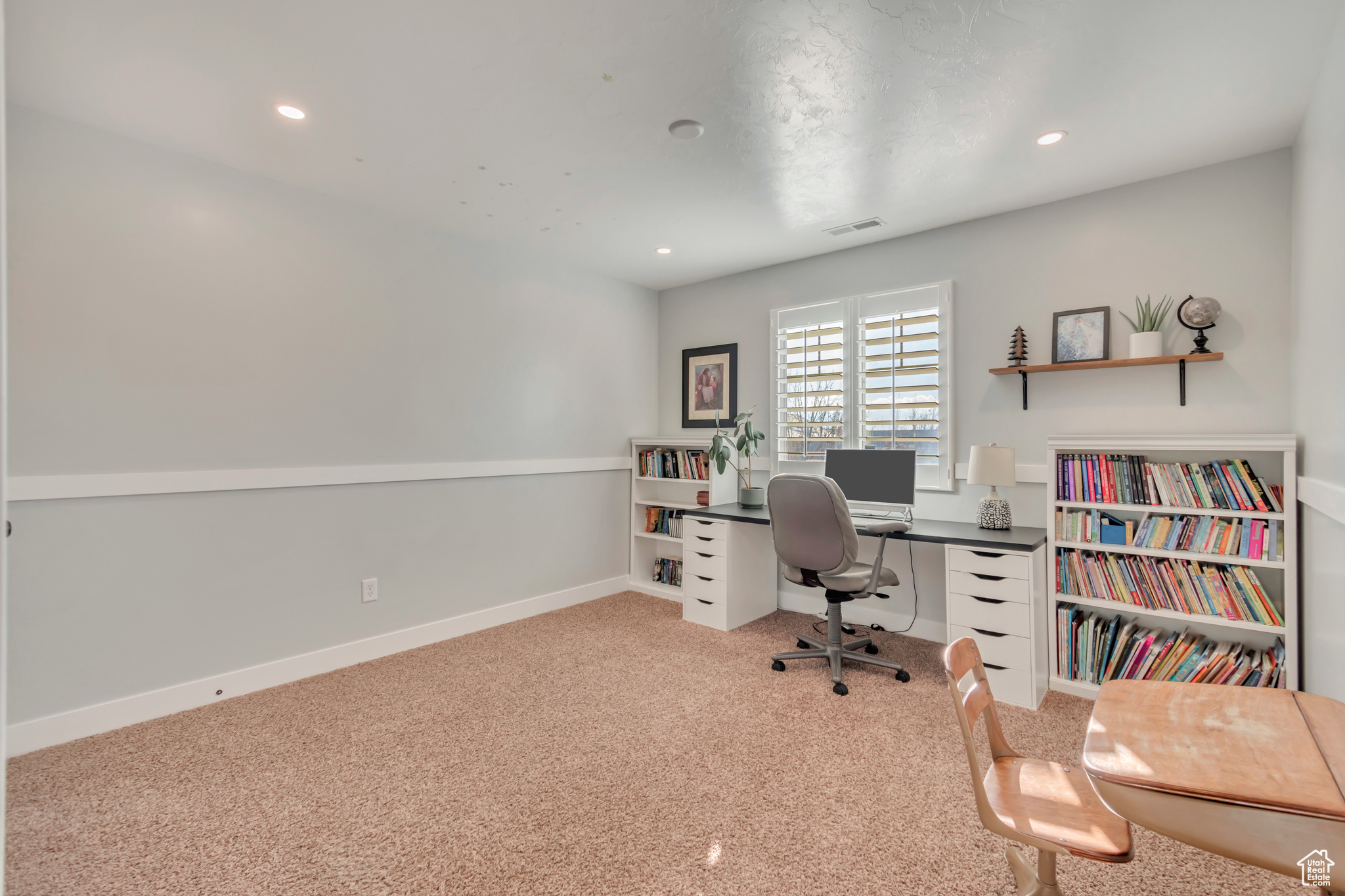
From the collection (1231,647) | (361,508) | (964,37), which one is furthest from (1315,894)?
(361,508)

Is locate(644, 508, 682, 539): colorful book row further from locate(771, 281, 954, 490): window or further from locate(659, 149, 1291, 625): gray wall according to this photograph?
locate(659, 149, 1291, 625): gray wall

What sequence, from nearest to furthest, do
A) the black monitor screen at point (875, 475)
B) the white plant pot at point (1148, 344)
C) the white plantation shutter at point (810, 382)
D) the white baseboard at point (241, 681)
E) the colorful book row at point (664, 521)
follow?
the white baseboard at point (241, 681) < the white plant pot at point (1148, 344) < the black monitor screen at point (875, 475) < the white plantation shutter at point (810, 382) < the colorful book row at point (664, 521)

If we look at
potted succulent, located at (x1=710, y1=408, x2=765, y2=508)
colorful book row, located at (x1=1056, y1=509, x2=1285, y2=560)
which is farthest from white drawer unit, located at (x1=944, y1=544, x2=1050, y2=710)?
potted succulent, located at (x1=710, y1=408, x2=765, y2=508)

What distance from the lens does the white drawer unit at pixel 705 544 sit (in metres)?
3.84

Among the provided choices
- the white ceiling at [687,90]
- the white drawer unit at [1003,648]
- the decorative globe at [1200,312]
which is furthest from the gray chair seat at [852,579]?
the white ceiling at [687,90]

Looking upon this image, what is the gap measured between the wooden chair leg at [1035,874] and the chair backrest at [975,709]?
207mm

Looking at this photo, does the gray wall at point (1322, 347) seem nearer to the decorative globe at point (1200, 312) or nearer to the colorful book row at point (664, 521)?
the decorative globe at point (1200, 312)

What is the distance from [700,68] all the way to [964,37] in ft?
2.73

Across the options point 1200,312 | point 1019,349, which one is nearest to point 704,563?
point 1019,349

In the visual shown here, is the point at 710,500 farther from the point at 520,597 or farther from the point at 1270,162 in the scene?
the point at 1270,162

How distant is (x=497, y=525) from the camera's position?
3.98 m

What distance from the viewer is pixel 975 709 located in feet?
5.26

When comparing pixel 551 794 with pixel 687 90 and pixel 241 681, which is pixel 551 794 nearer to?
pixel 241 681
